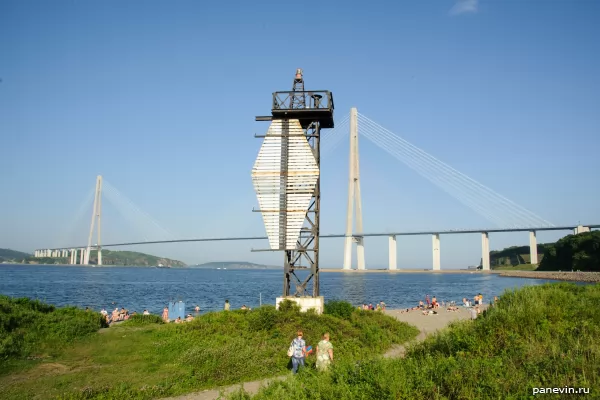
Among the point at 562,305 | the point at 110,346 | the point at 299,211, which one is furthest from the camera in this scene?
the point at 299,211

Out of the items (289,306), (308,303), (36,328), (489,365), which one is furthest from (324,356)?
(36,328)

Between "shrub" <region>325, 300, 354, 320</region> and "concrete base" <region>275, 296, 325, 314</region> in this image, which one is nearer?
"concrete base" <region>275, 296, 325, 314</region>

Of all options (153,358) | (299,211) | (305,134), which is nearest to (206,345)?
(153,358)

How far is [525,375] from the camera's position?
24.3 feet

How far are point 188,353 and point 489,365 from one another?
759 cm

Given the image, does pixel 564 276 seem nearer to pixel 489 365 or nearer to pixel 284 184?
pixel 284 184

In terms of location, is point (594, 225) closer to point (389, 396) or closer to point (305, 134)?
point (305, 134)

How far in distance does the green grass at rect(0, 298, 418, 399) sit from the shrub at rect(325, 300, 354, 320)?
0.05 metres

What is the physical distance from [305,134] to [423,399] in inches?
503

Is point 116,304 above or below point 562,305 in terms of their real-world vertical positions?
below

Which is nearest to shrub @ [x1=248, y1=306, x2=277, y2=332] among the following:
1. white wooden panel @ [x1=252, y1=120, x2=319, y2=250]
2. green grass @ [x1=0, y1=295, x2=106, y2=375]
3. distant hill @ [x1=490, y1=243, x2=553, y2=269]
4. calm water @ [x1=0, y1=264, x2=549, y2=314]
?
white wooden panel @ [x1=252, y1=120, x2=319, y2=250]

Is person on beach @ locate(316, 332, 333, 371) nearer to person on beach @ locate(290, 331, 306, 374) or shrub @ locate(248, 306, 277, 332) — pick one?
person on beach @ locate(290, 331, 306, 374)

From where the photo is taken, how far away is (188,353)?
41.5ft

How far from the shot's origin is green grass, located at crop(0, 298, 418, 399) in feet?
33.7
